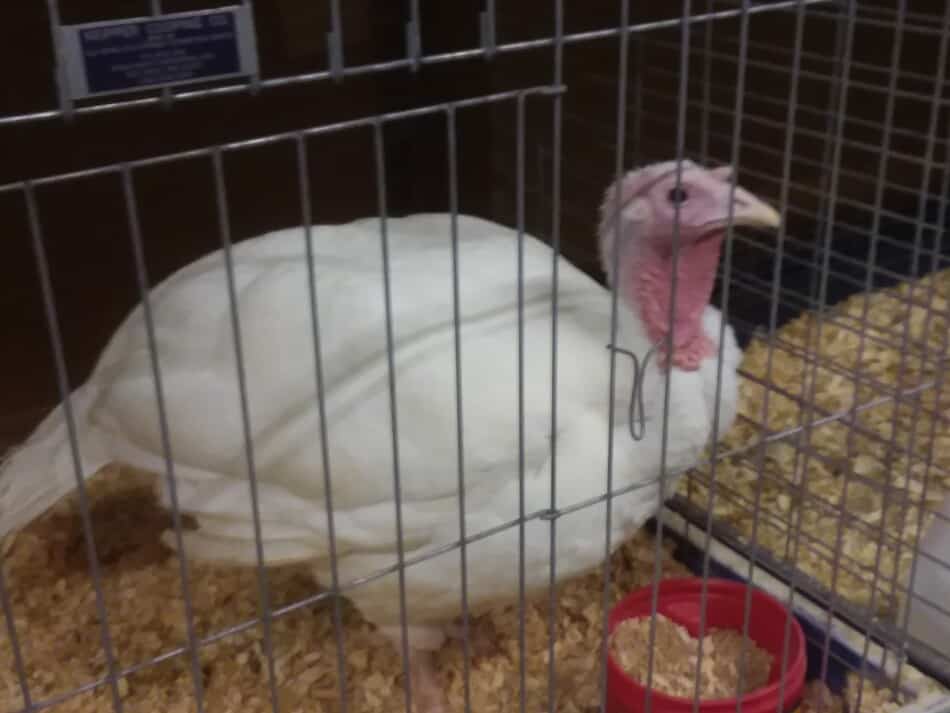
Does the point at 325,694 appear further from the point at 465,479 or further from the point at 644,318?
the point at 644,318

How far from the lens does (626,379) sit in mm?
1187

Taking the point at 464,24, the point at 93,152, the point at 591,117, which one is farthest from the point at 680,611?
the point at 93,152

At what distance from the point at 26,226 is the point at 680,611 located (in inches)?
40.7

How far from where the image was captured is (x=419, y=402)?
1104mm

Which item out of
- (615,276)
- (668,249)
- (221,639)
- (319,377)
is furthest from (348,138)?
(319,377)

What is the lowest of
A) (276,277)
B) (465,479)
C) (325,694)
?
(325,694)

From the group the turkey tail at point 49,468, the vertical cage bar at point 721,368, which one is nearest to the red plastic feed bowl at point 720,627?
the vertical cage bar at point 721,368

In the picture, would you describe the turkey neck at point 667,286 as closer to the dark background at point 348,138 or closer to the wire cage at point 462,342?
the wire cage at point 462,342

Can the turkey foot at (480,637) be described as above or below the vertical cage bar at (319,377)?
below

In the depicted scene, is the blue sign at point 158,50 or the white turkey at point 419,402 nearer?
the blue sign at point 158,50

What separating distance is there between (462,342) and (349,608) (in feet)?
1.66

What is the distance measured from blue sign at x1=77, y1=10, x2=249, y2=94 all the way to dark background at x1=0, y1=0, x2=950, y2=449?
825 millimetres

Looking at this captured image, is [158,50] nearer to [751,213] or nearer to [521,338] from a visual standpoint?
[521,338]

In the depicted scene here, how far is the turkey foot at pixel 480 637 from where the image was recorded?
142cm
